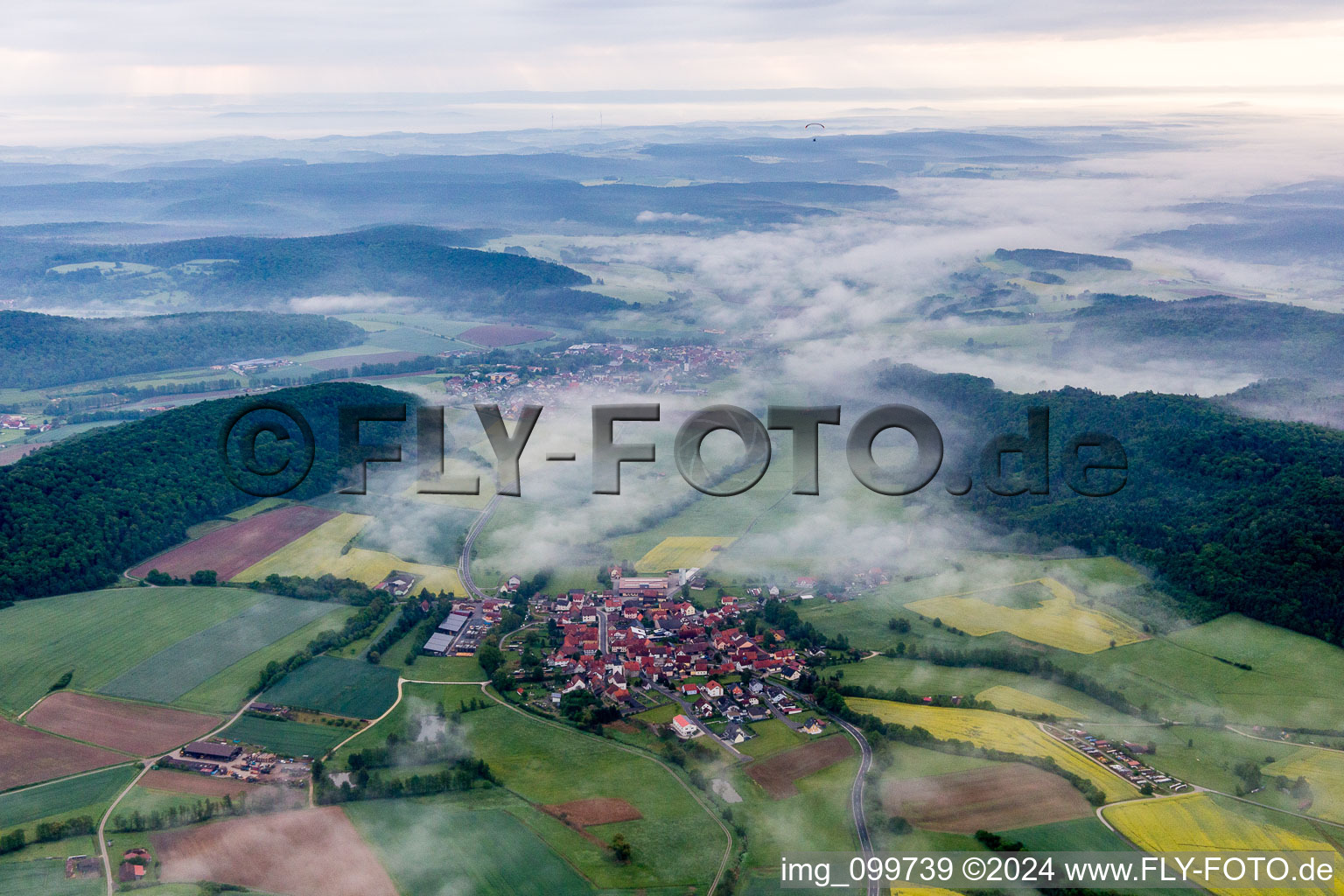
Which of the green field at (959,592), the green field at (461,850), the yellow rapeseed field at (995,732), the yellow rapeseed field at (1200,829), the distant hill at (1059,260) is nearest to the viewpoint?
the green field at (461,850)

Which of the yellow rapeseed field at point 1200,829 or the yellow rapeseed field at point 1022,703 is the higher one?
the yellow rapeseed field at point 1022,703

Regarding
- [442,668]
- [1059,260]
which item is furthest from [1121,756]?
[1059,260]

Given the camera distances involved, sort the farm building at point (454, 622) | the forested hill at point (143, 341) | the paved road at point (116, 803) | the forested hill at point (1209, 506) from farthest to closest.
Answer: the forested hill at point (143, 341)
the forested hill at point (1209, 506)
the farm building at point (454, 622)
the paved road at point (116, 803)

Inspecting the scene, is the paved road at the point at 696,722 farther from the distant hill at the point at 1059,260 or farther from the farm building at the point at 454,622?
the distant hill at the point at 1059,260

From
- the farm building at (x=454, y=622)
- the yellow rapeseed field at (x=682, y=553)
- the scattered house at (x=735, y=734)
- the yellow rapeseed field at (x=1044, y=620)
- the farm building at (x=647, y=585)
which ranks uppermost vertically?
the yellow rapeseed field at (x=682, y=553)

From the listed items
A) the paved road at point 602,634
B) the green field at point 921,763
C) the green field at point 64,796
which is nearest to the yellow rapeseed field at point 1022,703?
the green field at point 921,763

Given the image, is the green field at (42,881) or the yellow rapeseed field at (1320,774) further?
the yellow rapeseed field at (1320,774)
